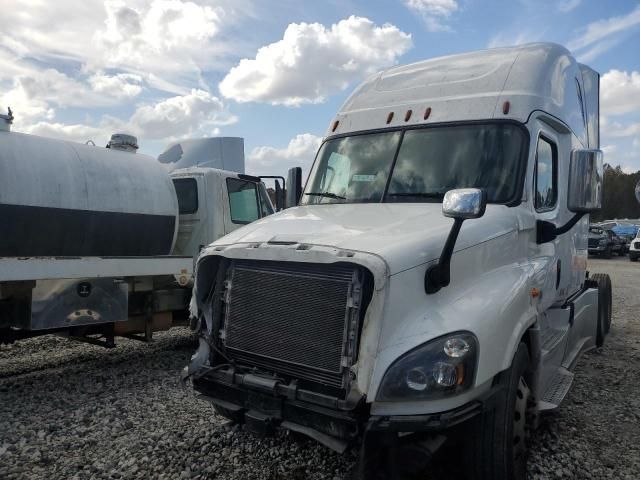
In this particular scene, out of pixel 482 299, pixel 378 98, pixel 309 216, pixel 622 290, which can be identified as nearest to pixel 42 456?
pixel 309 216

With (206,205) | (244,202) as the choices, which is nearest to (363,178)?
(206,205)

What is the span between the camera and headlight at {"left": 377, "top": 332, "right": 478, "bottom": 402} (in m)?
2.78

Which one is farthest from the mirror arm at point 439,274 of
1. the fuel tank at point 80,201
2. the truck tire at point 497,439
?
the fuel tank at point 80,201

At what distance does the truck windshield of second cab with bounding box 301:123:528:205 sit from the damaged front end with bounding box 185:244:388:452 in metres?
1.28

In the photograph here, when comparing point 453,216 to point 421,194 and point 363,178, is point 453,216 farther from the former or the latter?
point 363,178

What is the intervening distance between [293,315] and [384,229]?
0.78 meters

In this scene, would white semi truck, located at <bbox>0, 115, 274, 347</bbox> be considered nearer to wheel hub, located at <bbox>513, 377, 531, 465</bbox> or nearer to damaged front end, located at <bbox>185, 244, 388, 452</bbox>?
damaged front end, located at <bbox>185, 244, 388, 452</bbox>

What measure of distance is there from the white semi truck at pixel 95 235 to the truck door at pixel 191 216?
1 centimetres

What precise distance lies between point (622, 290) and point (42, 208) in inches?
558

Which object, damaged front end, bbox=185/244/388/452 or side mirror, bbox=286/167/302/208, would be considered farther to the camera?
side mirror, bbox=286/167/302/208

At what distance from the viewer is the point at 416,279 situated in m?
3.06

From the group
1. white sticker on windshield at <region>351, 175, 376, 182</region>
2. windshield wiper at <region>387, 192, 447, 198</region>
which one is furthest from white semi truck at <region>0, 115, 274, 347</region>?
windshield wiper at <region>387, 192, 447, 198</region>

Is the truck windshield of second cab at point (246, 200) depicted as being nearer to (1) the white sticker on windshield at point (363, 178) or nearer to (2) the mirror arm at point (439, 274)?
(1) the white sticker on windshield at point (363, 178)

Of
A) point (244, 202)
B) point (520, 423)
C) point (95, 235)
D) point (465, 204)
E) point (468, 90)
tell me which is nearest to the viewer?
point (465, 204)
